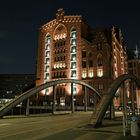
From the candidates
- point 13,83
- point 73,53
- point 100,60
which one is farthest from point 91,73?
point 13,83

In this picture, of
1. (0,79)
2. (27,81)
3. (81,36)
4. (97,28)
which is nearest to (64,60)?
(81,36)

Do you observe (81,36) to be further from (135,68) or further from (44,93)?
(135,68)

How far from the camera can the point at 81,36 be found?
90250 millimetres

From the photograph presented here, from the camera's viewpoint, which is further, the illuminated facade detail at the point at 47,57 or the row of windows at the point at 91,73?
the illuminated facade detail at the point at 47,57

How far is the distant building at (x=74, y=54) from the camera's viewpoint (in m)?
84.1

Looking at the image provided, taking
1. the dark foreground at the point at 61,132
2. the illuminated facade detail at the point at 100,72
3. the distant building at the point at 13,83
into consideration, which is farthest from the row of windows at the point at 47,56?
the dark foreground at the point at 61,132

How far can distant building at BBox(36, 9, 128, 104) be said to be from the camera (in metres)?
84.1

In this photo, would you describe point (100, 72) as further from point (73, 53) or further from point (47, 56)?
point (47, 56)

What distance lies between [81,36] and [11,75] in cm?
7113

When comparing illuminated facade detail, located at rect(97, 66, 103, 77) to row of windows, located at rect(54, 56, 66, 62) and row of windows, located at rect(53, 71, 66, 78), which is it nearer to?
row of windows, located at rect(53, 71, 66, 78)

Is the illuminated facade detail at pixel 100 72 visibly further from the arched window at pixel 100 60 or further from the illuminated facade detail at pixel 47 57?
the illuminated facade detail at pixel 47 57

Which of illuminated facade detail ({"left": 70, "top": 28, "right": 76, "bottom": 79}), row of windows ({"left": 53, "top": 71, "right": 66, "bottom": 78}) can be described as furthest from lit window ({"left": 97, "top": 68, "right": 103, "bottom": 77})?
row of windows ({"left": 53, "top": 71, "right": 66, "bottom": 78})

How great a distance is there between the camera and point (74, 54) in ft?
297

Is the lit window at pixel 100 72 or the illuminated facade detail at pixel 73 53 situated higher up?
the illuminated facade detail at pixel 73 53
